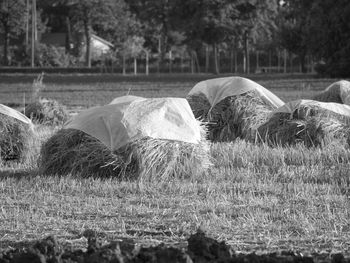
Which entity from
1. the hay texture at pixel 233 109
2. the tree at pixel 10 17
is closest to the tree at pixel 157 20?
the tree at pixel 10 17

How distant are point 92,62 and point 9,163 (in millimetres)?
74616

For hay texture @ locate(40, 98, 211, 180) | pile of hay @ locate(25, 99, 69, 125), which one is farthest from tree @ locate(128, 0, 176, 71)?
hay texture @ locate(40, 98, 211, 180)

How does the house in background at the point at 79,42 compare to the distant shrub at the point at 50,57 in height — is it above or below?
above

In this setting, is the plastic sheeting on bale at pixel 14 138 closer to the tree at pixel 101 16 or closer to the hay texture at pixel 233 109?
the hay texture at pixel 233 109

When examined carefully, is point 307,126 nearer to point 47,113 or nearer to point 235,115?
point 235,115

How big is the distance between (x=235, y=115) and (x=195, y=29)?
138 feet

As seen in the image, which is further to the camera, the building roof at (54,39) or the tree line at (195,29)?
the building roof at (54,39)

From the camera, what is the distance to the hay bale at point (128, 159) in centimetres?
923

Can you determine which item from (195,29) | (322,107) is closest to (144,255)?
(322,107)

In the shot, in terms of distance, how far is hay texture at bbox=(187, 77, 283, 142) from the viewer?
1320 centimetres

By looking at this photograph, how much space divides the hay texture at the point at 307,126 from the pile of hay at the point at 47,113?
627 centimetres

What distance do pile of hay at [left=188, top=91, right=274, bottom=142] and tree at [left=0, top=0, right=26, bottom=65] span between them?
221 ft

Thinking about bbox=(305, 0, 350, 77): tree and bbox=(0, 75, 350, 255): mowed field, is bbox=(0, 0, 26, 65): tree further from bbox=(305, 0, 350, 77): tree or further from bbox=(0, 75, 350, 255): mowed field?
bbox=(0, 75, 350, 255): mowed field

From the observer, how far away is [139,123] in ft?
31.0
